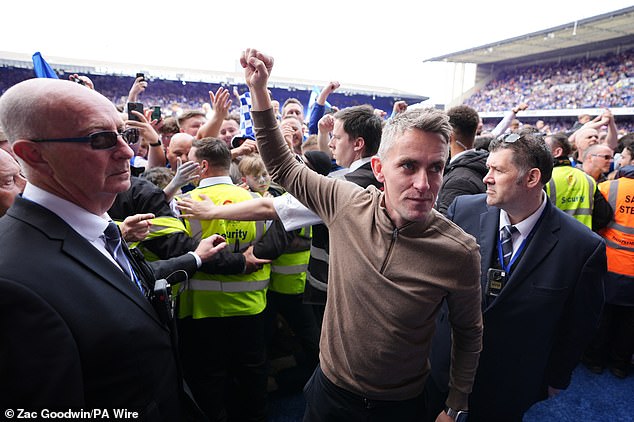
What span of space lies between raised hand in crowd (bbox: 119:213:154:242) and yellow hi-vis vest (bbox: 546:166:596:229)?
3666 mm

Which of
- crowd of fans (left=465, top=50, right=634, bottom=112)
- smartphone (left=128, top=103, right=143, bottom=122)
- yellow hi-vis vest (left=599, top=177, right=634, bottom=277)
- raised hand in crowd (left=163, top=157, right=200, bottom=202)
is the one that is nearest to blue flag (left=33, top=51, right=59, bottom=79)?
smartphone (left=128, top=103, right=143, bottom=122)

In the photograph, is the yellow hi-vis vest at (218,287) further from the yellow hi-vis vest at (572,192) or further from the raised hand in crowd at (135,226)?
the yellow hi-vis vest at (572,192)

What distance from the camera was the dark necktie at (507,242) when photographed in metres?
2.18

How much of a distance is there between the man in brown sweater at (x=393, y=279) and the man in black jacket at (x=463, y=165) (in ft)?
4.20

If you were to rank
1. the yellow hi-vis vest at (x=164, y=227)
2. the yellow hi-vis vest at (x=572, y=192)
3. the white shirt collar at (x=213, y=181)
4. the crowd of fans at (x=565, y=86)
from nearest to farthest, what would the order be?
1. the yellow hi-vis vest at (x=164, y=227)
2. the white shirt collar at (x=213, y=181)
3. the yellow hi-vis vest at (x=572, y=192)
4. the crowd of fans at (x=565, y=86)

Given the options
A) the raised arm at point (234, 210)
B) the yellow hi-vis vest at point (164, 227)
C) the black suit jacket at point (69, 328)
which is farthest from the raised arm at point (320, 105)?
the black suit jacket at point (69, 328)

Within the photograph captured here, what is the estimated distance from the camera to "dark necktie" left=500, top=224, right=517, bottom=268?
7.15ft

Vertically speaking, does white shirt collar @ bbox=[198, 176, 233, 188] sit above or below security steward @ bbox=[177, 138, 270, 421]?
above

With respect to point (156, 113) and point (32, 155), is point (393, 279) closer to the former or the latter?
point (32, 155)

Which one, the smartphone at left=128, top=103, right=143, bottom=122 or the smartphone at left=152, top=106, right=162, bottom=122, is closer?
the smartphone at left=128, top=103, right=143, bottom=122

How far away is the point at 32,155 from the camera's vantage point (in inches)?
48.3

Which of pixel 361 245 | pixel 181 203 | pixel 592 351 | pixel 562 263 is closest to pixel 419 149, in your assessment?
pixel 361 245

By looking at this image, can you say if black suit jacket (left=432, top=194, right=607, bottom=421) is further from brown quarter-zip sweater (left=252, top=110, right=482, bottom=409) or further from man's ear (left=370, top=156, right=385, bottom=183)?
man's ear (left=370, top=156, right=385, bottom=183)

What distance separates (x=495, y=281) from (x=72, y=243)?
2083 mm
